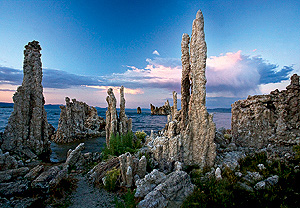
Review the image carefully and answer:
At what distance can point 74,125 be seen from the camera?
21.4m

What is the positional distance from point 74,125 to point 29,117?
31.4 ft

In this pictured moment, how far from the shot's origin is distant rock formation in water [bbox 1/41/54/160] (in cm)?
1100

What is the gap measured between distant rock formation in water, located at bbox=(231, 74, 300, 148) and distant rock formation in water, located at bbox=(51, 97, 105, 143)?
58.8ft

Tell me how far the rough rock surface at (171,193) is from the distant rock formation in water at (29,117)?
9798 millimetres

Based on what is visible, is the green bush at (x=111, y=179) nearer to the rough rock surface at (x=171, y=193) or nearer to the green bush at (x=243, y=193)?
the rough rock surface at (x=171, y=193)

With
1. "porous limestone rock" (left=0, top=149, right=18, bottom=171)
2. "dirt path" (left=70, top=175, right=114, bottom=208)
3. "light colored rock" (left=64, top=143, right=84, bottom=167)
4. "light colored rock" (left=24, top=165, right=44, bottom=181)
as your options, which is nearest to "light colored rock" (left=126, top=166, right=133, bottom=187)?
"dirt path" (left=70, top=175, right=114, bottom=208)

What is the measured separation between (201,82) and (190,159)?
4244 millimetres

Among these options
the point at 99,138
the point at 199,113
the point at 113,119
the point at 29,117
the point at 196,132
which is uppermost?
the point at 199,113

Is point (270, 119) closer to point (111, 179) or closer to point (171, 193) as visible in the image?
point (171, 193)

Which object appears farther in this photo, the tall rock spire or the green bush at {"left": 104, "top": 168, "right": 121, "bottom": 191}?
the tall rock spire

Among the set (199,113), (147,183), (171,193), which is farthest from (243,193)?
(199,113)

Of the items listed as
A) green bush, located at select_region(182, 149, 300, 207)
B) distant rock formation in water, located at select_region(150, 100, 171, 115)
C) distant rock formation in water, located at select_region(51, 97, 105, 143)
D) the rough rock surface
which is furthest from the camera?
distant rock formation in water, located at select_region(150, 100, 171, 115)

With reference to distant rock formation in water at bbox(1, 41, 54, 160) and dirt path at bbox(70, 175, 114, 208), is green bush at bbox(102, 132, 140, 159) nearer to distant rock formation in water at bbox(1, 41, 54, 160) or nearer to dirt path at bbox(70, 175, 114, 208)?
dirt path at bbox(70, 175, 114, 208)

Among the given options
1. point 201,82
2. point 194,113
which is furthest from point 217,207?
point 201,82
